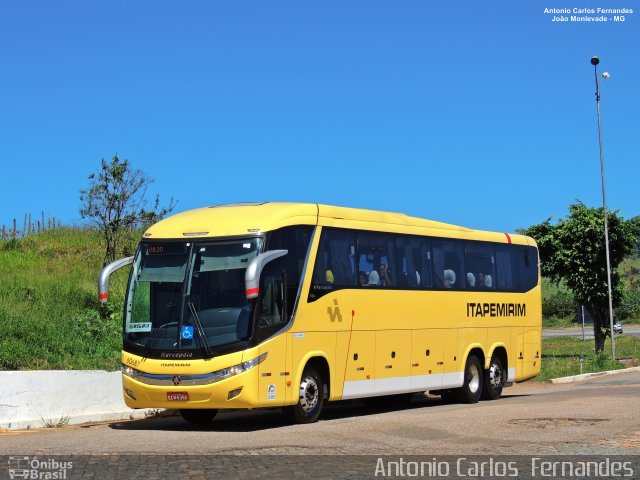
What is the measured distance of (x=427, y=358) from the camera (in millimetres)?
21812

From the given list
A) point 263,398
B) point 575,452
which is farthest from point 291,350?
point 575,452

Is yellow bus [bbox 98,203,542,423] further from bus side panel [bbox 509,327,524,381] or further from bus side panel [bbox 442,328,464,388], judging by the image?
bus side panel [bbox 509,327,524,381]

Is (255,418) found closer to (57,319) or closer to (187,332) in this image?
(187,332)

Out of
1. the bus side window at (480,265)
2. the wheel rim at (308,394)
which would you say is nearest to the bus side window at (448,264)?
the bus side window at (480,265)

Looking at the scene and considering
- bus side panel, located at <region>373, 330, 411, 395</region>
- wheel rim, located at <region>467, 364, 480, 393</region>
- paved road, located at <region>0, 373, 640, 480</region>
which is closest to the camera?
paved road, located at <region>0, 373, 640, 480</region>

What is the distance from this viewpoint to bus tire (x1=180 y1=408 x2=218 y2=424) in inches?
731

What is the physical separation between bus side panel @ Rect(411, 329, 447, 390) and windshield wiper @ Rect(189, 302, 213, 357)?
5813 millimetres

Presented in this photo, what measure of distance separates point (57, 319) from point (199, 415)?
5.62 m

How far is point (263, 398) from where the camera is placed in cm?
1661

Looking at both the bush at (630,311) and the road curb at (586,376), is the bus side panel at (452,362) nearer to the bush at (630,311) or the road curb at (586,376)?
the road curb at (586,376)

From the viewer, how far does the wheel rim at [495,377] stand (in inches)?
959

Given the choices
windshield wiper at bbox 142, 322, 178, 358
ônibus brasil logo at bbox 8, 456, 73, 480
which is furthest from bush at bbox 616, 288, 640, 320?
ônibus brasil logo at bbox 8, 456, 73, 480

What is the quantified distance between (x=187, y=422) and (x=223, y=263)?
11.9 ft

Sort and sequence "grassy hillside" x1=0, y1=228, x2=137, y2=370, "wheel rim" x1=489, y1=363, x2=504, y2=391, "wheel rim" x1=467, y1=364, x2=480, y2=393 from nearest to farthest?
"grassy hillside" x1=0, y1=228, x2=137, y2=370
"wheel rim" x1=467, y1=364, x2=480, y2=393
"wheel rim" x1=489, y1=363, x2=504, y2=391
